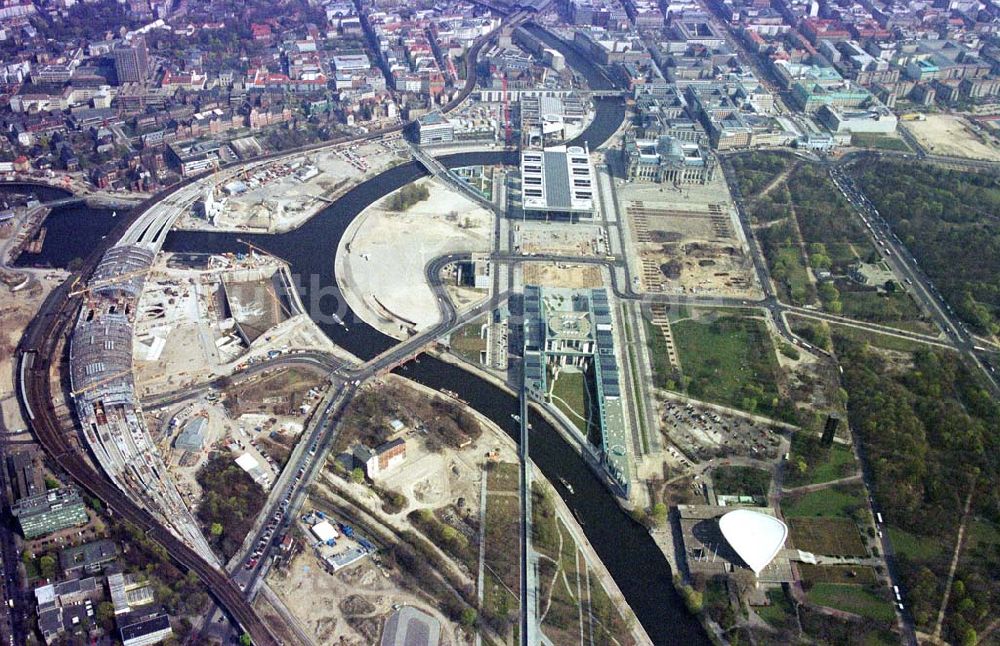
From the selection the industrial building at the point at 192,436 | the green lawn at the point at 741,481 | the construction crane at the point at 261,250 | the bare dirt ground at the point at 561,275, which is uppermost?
the construction crane at the point at 261,250

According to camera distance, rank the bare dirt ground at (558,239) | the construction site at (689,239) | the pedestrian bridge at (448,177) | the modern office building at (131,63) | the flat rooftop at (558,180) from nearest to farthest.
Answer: the construction site at (689,239), the bare dirt ground at (558,239), the flat rooftop at (558,180), the pedestrian bridge at (448,177), the modern office building at (131,63)

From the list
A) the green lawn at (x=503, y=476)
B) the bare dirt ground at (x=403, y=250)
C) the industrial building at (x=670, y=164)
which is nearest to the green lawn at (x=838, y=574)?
the green lawn at (x=503, y=476)

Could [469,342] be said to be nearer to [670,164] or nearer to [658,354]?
[658,354]

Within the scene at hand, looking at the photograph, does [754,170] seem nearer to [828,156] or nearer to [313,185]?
[828,156]

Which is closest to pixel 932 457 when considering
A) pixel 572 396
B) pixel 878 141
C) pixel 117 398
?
pixel 572 396

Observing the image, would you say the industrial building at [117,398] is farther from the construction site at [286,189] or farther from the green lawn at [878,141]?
the green lawn at [878,141]


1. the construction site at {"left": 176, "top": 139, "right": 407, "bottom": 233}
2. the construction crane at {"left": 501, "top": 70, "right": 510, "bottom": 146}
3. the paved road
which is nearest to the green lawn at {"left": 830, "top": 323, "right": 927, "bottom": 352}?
the construction crane at {"left": 501, "top": 70, "right": 510, "bottom": 146}

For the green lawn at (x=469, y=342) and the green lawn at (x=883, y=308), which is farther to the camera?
the green lawn at (x=883, y=308)

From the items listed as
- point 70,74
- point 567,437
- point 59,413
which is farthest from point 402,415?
point 70,74
